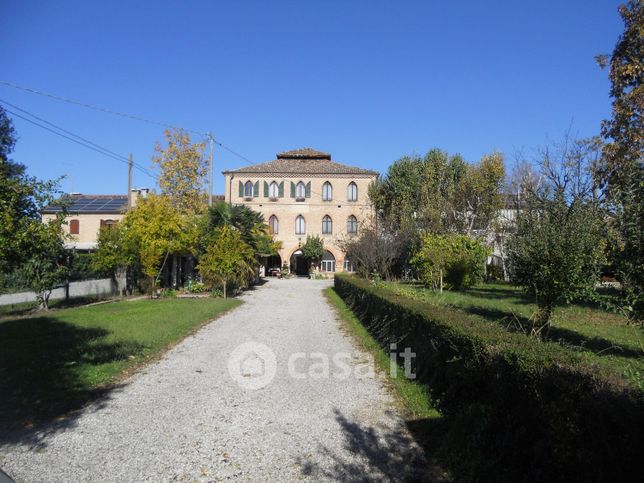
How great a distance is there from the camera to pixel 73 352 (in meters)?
8.90

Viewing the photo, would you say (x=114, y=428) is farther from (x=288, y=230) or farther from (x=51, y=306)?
(x=288, y=230)

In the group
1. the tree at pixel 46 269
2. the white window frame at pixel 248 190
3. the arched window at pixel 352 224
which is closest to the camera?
the tree at pixel 46 269

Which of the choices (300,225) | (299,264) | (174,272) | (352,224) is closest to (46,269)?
(174,272)

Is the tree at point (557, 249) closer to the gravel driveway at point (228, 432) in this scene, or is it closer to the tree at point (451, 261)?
the gravel driveway at point (228, 432)

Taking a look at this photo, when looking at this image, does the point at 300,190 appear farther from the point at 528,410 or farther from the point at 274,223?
the point at 528,410

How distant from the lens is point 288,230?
4719 cm

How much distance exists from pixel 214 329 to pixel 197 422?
7.51 meters

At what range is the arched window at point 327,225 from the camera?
4716 cm

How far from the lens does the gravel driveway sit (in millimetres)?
4137

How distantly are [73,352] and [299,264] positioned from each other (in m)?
41.0

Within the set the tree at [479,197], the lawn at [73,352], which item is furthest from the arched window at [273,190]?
the lawn at [73,352]

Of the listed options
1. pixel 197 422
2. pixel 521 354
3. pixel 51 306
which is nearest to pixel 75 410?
pixel 197 422

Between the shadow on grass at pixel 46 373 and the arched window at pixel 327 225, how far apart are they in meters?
35.8

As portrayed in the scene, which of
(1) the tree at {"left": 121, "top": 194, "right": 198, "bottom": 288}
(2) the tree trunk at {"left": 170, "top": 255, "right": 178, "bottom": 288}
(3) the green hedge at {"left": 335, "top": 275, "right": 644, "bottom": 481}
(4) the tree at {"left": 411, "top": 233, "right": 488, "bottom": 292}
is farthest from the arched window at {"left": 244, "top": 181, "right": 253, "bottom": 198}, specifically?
(3) the green hedge at {"left": 335, "top": 275, "right": 644, "bottom": 481}
